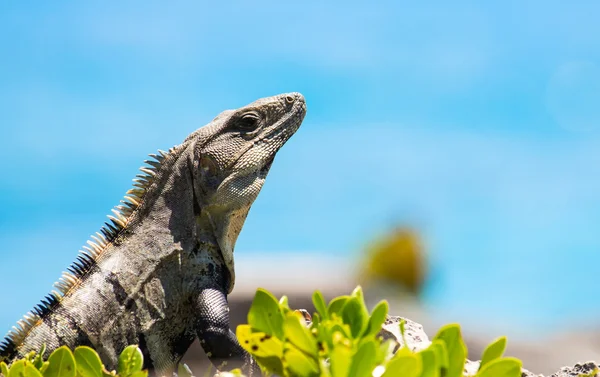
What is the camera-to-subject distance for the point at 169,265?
5465mm

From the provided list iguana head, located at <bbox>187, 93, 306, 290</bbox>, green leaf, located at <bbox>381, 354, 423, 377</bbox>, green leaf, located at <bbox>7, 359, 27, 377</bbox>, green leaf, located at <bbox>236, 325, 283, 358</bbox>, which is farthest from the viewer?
iguana head, located at <bbox>187, 93, 306, 290</bbox>

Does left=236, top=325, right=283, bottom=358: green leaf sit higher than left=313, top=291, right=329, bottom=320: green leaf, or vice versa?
left=313, top=291, right=329, bottom=320: green leaf

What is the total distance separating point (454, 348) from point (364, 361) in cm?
42

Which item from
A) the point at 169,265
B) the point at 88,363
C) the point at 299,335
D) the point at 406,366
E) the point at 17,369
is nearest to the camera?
the point at 406,366

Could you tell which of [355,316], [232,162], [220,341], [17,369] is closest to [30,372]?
[17,369]

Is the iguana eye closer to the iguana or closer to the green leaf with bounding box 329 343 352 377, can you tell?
the iguana

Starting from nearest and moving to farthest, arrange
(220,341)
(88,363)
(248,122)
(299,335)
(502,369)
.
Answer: (299,335) → (502,369) → (88,363) → (220,341) → (248,122)

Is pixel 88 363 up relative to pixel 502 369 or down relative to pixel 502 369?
down

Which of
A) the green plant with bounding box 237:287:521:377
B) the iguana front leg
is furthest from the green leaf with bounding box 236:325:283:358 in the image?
the iguana front leg

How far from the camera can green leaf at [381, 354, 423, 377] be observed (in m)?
1.91

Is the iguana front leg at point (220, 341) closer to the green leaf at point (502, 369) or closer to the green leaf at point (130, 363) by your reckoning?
the green leaf at point (130, 363)

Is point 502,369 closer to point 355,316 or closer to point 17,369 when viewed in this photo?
point 355,316

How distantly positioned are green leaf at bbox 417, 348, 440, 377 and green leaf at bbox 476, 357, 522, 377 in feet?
0.81

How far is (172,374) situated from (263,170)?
167 centimetres
